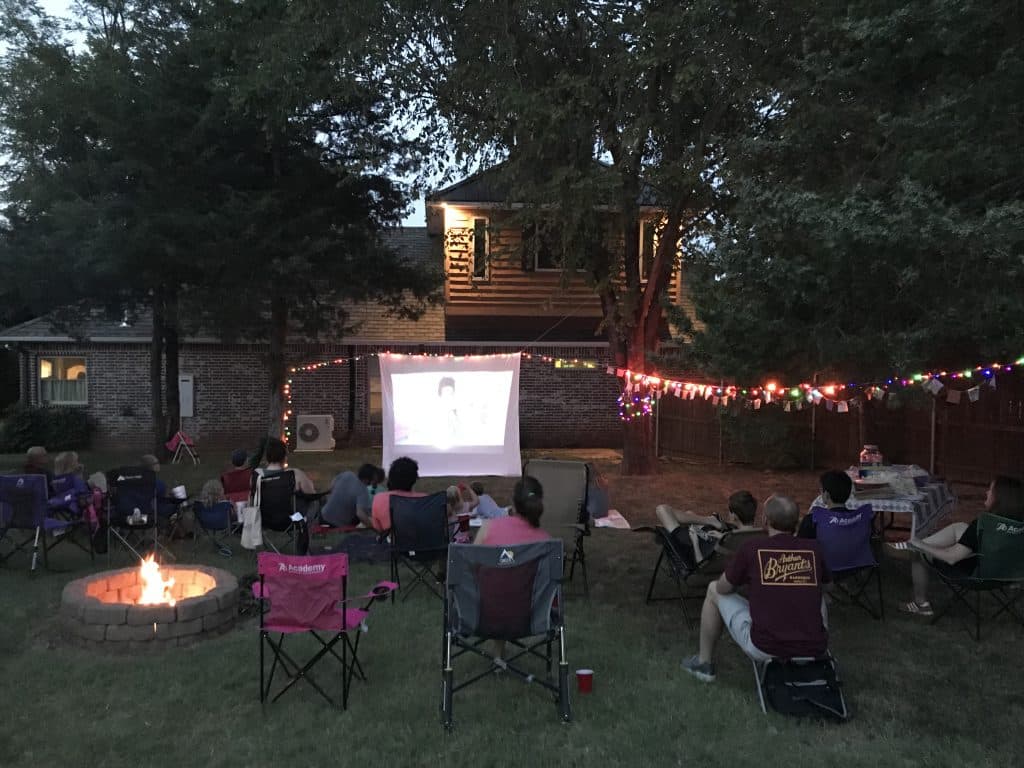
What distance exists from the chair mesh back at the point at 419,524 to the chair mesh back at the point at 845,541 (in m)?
2.70

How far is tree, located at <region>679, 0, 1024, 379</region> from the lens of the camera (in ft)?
17.2

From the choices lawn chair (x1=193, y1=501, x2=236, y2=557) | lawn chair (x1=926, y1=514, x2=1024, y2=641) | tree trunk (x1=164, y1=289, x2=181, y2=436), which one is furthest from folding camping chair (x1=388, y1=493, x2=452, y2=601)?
tree trunk (x1=164, y1=289, x2=181, y2=436)

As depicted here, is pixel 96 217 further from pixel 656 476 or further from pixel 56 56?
pixel 656 476

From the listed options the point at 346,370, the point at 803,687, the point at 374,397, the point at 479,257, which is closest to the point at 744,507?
the point at 803,687

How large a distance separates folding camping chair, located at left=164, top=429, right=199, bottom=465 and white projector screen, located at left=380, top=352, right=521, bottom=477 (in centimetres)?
451

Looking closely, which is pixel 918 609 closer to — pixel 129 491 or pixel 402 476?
pixel 402 476

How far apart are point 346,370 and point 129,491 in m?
10.7

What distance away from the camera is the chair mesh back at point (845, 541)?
5.04 m

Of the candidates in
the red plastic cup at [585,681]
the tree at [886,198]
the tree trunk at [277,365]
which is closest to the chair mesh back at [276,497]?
the red plastic cup at [585,681]

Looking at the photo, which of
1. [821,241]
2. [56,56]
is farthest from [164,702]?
[56,56]

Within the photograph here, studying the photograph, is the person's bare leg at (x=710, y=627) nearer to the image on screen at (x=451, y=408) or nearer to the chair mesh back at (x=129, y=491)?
the chair mesh back at (x=129, y=491)

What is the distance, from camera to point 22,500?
650 cm

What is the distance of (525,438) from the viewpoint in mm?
17469

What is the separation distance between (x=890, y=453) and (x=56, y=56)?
14.7 meters
